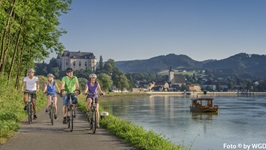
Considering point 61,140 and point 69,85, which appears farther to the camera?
point 69,85

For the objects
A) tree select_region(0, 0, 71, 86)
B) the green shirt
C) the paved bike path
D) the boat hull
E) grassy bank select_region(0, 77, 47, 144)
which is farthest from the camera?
the boat hull

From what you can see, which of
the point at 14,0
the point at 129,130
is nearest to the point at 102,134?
the point at 129,130

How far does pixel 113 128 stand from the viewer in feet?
47.4

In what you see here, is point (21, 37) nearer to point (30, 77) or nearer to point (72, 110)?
point (30, 77)

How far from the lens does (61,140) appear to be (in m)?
11.8

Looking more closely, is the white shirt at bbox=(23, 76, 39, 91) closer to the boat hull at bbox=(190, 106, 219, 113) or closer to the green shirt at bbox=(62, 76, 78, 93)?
the green shirt at bbox=(62, 76, 78, 93)

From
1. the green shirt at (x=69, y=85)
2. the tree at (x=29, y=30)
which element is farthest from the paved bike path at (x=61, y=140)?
the tree at (x=29, y=30)

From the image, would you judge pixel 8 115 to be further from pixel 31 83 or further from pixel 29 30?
pixel 29 30

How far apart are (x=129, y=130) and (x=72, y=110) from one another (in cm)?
229

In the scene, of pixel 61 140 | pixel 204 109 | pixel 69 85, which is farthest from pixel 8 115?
pixel 204 109

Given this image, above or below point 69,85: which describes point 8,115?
below

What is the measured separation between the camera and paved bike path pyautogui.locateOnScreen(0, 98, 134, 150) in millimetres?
10617

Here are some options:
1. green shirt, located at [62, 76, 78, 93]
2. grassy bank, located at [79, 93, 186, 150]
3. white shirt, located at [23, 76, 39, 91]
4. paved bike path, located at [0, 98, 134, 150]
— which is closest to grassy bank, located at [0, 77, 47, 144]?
paved bike path, located at [0, 98, 134, 150]

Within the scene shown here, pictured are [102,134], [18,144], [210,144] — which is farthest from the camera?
[210,144]
